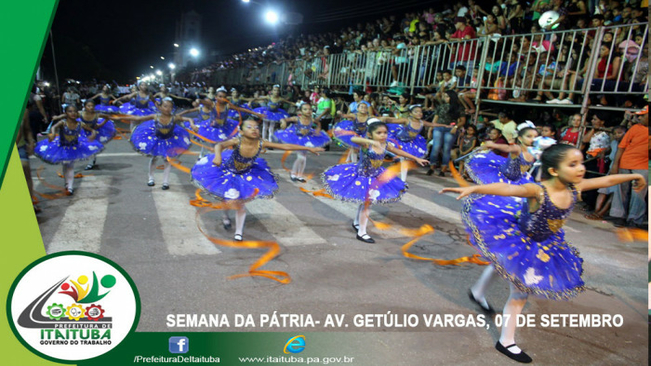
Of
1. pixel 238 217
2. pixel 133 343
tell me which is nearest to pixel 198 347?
pixel 133 343

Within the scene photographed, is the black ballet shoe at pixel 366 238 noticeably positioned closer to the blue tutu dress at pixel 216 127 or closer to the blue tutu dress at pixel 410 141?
the blue tutu dress at pixel 410 141

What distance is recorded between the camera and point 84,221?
5672 mm

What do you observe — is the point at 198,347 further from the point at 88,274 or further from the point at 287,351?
the point at 88,274

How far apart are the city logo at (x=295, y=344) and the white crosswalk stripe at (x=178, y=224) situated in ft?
6.81

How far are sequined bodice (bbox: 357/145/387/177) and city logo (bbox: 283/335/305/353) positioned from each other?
315cm

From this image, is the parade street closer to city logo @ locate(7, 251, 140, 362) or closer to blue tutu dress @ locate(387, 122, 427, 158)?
city logo @ locate(7, 251, 140, 362)

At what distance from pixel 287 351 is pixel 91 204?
197 inches

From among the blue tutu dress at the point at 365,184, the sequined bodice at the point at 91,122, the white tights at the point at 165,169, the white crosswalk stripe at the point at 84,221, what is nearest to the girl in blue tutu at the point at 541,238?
the blue tutu dress at the point at 365,184

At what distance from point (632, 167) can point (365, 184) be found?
515cm

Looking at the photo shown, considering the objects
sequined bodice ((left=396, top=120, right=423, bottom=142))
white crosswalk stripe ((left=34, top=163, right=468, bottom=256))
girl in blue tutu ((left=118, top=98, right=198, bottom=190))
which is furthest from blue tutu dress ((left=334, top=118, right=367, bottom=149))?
girl in blue tutu ((left=118, top=98, right=198, bottom=190))

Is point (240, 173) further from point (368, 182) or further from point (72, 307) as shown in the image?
point (72, 307)

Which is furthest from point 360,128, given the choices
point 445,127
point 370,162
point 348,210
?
point 370,162

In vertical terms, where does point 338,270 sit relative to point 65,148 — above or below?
below

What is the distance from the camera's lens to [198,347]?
3.08 metres
